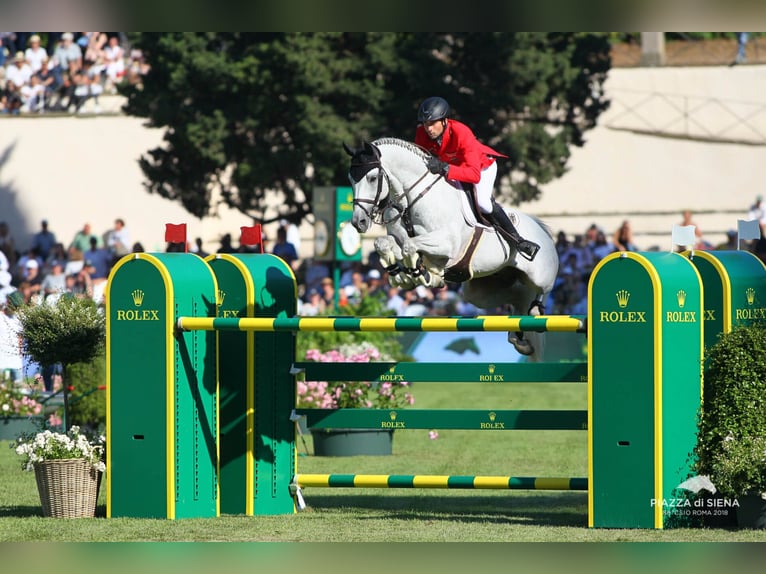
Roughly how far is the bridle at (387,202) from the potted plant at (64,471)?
2164mm

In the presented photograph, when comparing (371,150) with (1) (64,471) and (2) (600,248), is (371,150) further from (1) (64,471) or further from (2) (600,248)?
(2) (600,248)

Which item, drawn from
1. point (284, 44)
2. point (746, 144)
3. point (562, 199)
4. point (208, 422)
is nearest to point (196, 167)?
point (284, 44)

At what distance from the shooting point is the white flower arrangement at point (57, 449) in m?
7.90

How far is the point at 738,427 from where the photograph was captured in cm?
721

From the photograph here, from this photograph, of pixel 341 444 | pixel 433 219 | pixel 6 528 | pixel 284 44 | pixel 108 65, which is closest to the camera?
pixel 6 528

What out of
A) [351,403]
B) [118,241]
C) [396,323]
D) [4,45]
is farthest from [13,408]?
[4,45]

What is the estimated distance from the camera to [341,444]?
11023 mm

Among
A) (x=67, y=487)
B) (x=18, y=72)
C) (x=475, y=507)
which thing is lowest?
(x=475, y=507)

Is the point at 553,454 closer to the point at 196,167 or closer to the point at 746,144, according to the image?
the point at 196,167

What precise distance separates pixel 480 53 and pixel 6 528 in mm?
18310

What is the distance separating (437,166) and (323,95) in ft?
53.5

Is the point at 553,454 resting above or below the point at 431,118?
below

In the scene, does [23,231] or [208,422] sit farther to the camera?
[23,231]

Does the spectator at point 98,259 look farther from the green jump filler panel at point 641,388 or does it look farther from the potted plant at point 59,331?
the green jump filler panel at point 641,388
